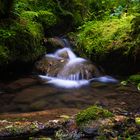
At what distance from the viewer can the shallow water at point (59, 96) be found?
22.6ft

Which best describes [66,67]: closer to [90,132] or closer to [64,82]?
[64,82]

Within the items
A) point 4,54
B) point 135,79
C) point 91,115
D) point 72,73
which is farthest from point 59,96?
point 91,115

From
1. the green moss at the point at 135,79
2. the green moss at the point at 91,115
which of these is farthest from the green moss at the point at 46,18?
the green moss at the point at 91,115

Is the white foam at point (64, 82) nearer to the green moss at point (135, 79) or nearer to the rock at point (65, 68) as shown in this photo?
the rock at point (65, 68)

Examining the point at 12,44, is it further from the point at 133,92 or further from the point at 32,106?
the point at 133,92

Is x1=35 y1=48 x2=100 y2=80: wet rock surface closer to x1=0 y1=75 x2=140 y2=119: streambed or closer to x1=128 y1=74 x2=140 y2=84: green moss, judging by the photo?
x1=0 y1=75 x2=140 y2=119: streambed

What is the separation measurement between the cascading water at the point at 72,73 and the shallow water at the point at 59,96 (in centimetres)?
38

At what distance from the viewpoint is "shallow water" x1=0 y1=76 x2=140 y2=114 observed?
688cm

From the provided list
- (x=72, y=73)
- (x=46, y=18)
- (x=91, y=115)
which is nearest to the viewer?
(x=91, y=115)

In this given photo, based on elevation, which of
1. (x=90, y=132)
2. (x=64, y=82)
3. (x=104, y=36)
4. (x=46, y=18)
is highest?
(x=46, y=18)

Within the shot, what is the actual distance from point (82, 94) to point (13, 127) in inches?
119

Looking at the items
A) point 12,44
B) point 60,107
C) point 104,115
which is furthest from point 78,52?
point 104,115

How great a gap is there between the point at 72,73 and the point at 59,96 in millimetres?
1943

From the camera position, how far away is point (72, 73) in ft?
31.2
